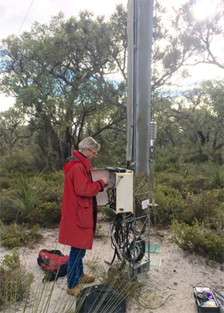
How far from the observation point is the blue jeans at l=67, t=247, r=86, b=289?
288 centimetres

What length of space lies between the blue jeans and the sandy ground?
14cm

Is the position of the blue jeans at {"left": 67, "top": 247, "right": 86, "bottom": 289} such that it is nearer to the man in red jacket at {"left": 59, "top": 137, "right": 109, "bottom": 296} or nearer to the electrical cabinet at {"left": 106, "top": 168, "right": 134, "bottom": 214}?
the man in red jacket at {"left": 59, "top": 137, "right": 109, "bottom": 296}

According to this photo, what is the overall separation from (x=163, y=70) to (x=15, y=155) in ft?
25.9

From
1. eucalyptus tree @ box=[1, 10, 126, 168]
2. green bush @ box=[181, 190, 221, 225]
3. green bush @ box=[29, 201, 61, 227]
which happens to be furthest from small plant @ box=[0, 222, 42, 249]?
eucalyptus tree @ box=[1, 10, 126, 168]

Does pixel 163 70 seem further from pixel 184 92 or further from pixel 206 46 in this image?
pixel 184 92

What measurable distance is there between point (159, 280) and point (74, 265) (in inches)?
47.8

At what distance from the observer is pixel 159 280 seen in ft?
11.3

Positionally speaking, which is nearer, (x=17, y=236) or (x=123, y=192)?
(x=123, y=192)

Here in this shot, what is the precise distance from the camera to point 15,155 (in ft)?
43.0

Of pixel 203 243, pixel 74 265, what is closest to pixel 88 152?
pixel 74 265

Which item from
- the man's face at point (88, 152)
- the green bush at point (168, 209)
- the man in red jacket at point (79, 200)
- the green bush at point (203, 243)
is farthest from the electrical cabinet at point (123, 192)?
the green bush at point (168, 209)

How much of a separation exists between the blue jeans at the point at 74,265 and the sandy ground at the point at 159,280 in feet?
0.44

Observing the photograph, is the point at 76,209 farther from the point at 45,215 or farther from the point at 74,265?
the point at 45,215

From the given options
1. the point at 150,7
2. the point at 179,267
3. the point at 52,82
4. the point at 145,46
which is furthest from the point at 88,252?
the point at 52,82
